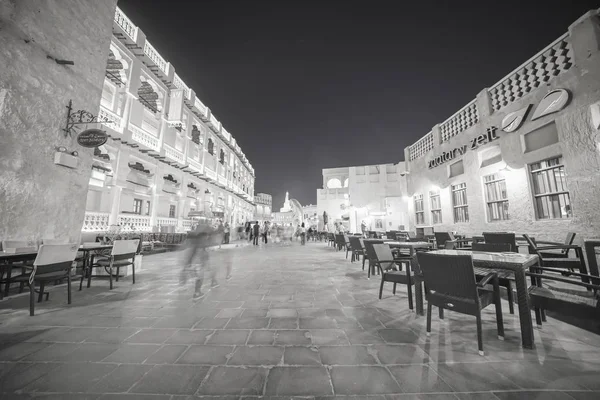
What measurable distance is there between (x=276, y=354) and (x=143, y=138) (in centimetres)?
1533

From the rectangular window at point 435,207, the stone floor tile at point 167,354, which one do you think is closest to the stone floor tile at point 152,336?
the stone floor tile at point 167,354

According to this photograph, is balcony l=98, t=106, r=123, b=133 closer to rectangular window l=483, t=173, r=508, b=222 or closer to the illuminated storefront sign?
the illuminated storefront sign

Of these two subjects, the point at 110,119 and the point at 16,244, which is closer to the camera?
the point at 16,244

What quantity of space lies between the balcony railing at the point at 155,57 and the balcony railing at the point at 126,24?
0.84m

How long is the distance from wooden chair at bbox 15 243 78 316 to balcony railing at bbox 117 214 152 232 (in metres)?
8.17

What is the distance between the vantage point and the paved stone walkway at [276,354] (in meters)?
1.58

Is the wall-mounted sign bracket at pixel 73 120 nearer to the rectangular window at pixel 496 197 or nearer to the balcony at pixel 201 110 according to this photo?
the rectangular window at pixel 496 197

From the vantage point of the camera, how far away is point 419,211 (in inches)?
438

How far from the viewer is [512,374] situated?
1.72m

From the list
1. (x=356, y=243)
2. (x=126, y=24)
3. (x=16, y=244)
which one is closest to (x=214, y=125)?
(x=126, y=24)

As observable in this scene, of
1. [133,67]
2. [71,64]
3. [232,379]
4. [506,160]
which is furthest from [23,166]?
[506,160]

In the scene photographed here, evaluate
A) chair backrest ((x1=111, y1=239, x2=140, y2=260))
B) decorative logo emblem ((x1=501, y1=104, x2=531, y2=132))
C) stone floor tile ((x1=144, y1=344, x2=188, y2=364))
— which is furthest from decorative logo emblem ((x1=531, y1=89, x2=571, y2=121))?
chair backrest ((x1=111, y1=239, x2=140, y2=260))

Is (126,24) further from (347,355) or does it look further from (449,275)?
(449,275)

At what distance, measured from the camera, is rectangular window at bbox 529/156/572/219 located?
17.3ft
